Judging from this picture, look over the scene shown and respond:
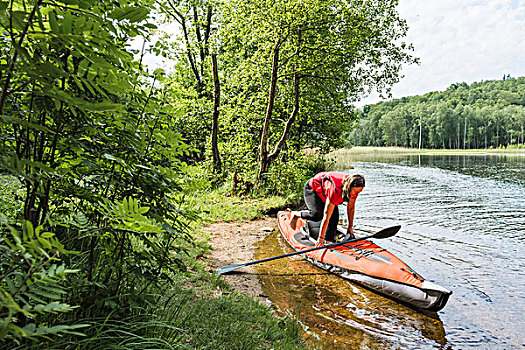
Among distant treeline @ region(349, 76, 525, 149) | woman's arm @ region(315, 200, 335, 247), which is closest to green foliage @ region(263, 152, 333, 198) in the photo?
woman's arm @ region(315, 200, 335, 247)

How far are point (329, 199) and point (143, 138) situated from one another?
15.8ft

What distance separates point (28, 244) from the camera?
3.04 ft

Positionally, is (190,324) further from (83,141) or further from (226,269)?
(226,269)

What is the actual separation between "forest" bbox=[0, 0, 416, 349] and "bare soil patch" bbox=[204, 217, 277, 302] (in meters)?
0.60

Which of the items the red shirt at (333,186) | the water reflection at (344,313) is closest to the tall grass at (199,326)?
the water reflection at (344,313)

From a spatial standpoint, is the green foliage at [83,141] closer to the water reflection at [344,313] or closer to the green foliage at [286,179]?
the water reflection at [344,313]

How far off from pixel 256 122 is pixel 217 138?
5.89ft

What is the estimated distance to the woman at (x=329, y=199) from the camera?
6074 millimetres

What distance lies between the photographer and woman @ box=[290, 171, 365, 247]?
6074mm

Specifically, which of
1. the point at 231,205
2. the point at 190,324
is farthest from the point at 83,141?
the point at 231,205

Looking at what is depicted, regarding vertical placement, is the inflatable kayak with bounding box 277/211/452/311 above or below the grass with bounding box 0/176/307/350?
below

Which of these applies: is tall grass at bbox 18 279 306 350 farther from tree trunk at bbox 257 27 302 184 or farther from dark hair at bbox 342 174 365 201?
tree trunk at bbox 257 27 302 184

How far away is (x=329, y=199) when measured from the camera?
6.29m

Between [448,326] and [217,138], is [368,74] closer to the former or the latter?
[217,138]
